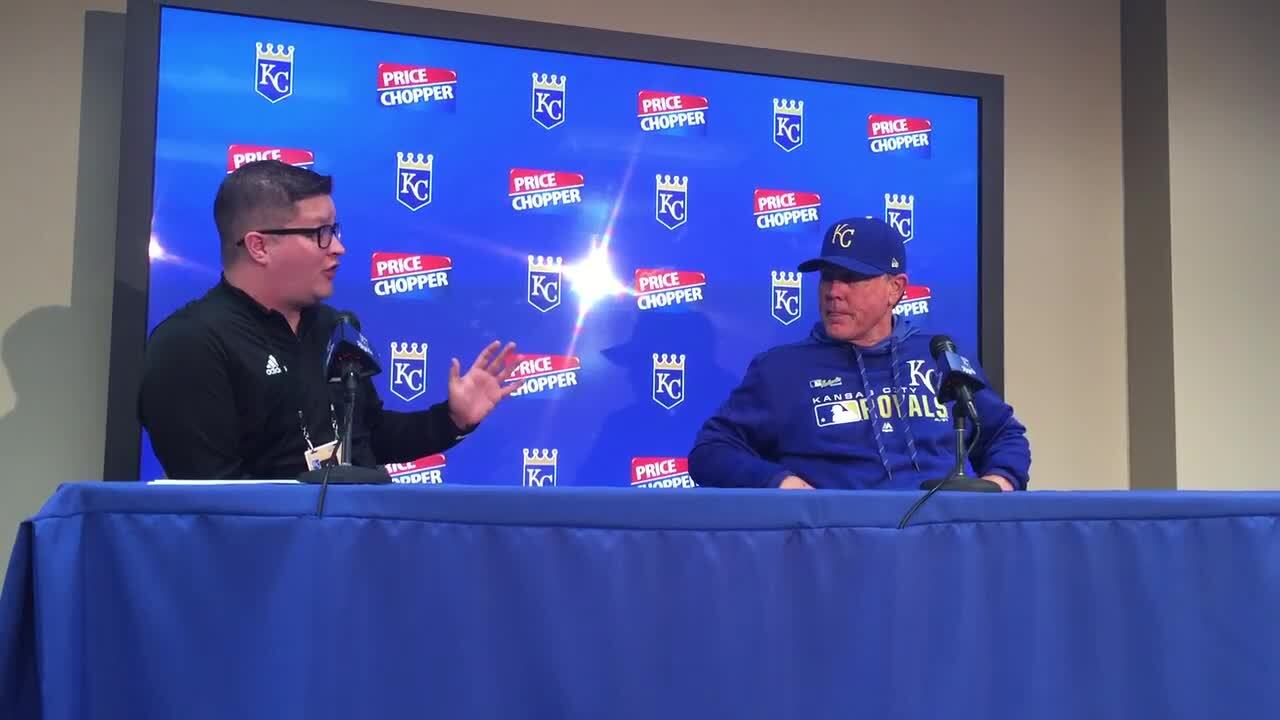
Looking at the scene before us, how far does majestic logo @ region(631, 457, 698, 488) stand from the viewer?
313cm

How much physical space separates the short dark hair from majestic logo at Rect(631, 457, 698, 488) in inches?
48.9

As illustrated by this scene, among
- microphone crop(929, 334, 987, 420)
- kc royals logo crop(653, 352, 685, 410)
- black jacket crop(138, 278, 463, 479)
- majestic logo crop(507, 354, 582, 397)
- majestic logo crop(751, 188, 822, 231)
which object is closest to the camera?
microphone crop(929, 334, 987, 420)

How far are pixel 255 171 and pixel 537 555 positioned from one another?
1.56 m

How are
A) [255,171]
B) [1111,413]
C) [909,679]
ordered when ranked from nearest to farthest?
1. [909,679]
2. [255,171]
3. [1111,413]

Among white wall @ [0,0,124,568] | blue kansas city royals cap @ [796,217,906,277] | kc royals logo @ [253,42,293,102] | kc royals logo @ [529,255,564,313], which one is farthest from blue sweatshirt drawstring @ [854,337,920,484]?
white wall @ [0,0,124,568]

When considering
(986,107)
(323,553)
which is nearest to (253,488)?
(323,553)

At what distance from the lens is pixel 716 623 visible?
4.00 ft

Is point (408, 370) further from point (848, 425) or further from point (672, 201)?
point (848, 425)

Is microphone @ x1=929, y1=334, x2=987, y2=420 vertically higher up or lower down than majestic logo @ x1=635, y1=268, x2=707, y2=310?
lower down

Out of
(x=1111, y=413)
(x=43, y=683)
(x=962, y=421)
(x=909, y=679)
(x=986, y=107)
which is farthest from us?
(x=1111, y=413)

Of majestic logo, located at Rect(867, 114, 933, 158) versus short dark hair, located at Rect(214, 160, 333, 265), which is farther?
majestic logo, located at Rect(867, 114, 933, 158)

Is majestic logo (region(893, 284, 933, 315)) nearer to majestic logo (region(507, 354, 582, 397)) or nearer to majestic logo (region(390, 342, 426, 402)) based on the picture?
majestic logo (region(507, 354, 582, 397))

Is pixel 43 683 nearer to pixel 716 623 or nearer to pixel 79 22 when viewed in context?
pixel 716 623

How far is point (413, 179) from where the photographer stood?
301 cm
